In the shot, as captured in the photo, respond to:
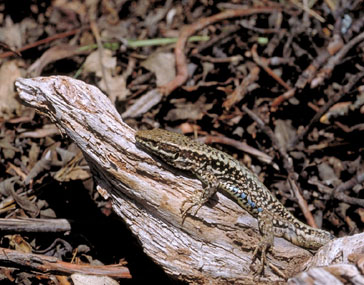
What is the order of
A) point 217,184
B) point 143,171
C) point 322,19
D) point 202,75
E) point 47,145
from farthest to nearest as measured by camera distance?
point 322,19, point 202,75, point 47,145, point 217,184, point 143,171

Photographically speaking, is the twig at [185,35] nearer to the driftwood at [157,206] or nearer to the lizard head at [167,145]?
the lizard head at [167,145]

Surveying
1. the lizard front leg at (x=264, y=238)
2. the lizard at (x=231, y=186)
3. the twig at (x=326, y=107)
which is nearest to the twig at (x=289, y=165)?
the twig at (x=326, y=107)

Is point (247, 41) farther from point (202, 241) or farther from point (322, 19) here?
point (202, 241)

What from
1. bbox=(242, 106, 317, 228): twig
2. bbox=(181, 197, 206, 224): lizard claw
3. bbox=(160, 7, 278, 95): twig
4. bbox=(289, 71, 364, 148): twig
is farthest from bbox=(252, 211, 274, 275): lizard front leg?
bbox=(160, 7, 278, 95): twig

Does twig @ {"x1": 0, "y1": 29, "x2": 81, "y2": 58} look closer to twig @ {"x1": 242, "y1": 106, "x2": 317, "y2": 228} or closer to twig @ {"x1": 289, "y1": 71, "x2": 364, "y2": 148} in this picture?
twig @ {"x1": 242, "y1": 106, "x2": 317, "y2": 228}

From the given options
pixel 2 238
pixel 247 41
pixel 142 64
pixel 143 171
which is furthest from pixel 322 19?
pixel 2 238
